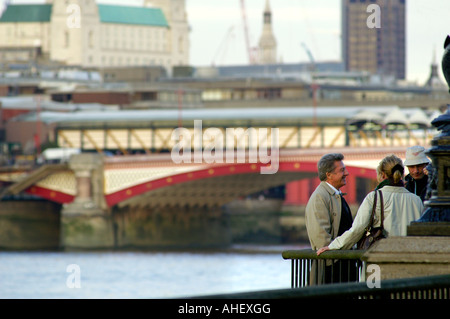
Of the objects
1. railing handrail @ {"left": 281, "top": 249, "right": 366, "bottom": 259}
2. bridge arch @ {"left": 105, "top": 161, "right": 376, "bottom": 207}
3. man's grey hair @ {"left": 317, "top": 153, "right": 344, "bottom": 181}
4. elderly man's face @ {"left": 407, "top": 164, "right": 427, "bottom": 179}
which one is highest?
man's grey hair @ {"left": 317, "top": 153, "right": 344, "bottom": 181}

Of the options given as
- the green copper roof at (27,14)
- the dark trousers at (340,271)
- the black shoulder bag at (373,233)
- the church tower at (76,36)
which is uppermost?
the green copper roof at (27,14)

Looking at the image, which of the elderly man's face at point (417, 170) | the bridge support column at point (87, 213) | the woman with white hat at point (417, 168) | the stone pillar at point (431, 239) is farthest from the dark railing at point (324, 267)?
the bridge support column at point (87, 213)

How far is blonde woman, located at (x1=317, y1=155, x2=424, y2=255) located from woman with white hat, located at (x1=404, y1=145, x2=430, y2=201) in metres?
1.09

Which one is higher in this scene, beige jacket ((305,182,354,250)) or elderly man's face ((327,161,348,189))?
elderly man's face ((327,161,348,189))

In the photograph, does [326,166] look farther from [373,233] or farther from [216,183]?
[216,183]

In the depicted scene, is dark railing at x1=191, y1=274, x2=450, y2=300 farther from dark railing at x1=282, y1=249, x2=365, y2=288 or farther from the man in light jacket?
the man in light jacket

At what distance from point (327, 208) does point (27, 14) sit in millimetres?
179903

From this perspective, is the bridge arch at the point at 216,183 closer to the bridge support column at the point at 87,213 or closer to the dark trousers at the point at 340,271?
the bridge support column at the point at 87,213

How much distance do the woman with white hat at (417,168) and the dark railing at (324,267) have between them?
68.3 inches

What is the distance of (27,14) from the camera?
18762 cm

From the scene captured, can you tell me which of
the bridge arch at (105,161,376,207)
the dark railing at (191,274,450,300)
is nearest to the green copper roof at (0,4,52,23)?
the bridge arch at (105,161,376,207)

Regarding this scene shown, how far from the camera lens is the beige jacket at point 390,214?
31.9ft

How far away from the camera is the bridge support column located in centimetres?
6191

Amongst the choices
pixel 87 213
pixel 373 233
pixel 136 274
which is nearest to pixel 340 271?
pixel 373 233
